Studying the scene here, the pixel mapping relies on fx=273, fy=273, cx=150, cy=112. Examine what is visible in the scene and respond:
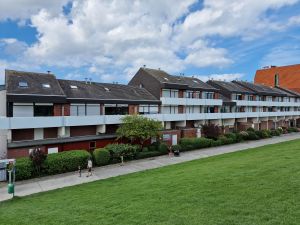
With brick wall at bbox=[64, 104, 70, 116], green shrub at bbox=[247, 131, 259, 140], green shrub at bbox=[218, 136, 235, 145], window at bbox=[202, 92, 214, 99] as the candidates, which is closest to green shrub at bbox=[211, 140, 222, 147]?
green shrub at bbox=[218, 136, 235, 145]

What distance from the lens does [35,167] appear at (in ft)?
79.3

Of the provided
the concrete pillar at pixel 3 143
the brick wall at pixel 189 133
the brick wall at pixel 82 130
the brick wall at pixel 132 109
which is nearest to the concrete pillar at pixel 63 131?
the brick wall at pixel 82 130

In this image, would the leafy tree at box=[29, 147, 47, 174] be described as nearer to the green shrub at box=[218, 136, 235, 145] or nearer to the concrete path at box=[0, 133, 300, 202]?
the concrete path at box=[0, 133, 300, 202]

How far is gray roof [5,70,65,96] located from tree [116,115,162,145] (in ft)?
25.2

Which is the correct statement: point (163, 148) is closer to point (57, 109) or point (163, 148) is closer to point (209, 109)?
point (57, 109)

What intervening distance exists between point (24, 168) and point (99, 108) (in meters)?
11.9

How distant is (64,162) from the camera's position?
1012 inches

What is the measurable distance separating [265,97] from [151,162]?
41.8 metres

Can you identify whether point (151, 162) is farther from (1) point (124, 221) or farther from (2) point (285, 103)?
(2) point (285, 103)

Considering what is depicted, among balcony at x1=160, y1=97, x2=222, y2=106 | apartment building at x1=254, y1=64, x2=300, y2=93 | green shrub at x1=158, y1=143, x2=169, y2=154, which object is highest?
apartment building at x1=254, y1=64, x2=300, y2=93

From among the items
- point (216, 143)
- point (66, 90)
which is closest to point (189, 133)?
point (216, 143)

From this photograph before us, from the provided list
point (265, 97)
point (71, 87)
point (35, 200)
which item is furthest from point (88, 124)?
point (265, 97)

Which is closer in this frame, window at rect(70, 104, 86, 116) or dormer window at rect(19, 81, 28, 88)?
dormer window at rect(19, 81, 28, 88)

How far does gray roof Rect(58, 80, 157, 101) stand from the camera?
32.5 metres
